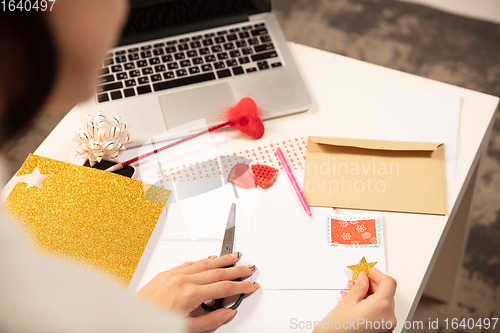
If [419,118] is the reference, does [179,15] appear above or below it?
above

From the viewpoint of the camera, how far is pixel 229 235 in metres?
0.69

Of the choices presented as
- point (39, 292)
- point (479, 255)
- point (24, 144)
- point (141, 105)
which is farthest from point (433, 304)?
point (24, 144)

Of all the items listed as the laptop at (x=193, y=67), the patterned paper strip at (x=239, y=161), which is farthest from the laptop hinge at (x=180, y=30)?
the patterned paper strip at (x=239, y=161)

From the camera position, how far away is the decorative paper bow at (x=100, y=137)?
29.6 inches

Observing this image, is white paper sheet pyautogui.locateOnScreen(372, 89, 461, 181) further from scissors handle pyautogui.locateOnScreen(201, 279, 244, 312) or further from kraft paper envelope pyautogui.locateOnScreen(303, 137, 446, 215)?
scissors handle pyautogui.locateOnScreen(201, 279, 244, 312)

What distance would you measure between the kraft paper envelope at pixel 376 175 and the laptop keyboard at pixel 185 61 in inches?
9.3

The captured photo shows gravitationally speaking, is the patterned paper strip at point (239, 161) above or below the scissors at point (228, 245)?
above

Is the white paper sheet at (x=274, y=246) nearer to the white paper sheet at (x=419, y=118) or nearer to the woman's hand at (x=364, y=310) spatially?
the woman's hand at (x=364, y=310)

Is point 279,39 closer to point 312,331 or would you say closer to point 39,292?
point 312,331

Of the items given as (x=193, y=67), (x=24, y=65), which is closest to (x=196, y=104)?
(x=193, y=67)

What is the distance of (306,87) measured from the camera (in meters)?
0.89

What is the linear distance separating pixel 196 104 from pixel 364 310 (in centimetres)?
49

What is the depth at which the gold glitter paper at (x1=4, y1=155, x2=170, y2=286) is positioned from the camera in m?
0.67

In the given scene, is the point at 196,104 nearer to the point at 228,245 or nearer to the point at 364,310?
the point at 228,245
